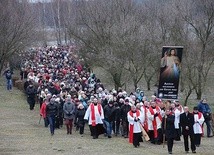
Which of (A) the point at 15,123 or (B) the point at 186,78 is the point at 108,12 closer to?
(B) the point at 186,78

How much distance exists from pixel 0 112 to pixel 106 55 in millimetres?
9480

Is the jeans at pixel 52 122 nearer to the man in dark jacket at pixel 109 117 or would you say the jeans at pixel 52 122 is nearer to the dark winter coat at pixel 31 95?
the man in dark jacket at pixel 109 117

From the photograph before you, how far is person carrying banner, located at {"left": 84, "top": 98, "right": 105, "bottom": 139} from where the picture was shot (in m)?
26.2

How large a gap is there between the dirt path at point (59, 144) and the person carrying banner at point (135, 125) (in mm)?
270

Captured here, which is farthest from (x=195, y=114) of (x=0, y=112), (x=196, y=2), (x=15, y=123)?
(x=196, y=2)

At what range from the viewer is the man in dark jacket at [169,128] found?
869 inches

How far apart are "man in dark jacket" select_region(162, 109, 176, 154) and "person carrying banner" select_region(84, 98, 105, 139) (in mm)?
3946

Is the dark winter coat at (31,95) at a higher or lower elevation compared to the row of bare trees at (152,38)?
lower

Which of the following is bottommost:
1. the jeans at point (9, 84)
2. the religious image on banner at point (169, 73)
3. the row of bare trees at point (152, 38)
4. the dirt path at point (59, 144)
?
the dirt path at point (59, 144)

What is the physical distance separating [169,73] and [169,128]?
2265 mm

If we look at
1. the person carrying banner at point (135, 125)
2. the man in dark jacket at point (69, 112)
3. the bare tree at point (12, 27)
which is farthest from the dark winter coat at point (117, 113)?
the bare tree at point (12, 27)

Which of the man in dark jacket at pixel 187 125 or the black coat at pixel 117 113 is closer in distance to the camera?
the man in dark jacket at pixel 187 125

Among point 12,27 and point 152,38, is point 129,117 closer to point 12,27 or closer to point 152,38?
point 152,38

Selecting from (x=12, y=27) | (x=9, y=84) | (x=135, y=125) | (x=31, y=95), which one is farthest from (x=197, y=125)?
(x=12, y=27)
